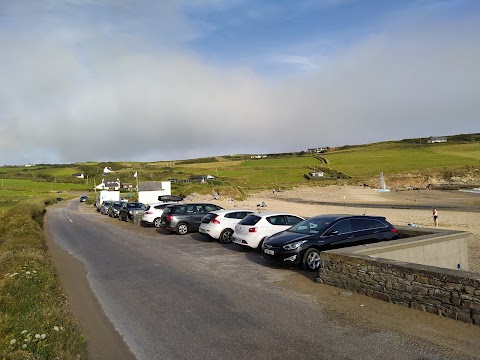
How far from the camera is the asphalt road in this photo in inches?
223

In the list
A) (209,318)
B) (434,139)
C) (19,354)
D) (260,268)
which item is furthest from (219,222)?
(434,139)

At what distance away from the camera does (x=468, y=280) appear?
6512 millimetres

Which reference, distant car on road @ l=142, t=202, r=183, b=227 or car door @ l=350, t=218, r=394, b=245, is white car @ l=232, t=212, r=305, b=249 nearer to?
car door @ l=350, t=218, r=394, b=245

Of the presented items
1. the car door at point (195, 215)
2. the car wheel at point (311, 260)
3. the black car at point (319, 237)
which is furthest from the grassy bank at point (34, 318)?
the car door at point (195, 215)

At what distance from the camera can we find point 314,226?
1196cm

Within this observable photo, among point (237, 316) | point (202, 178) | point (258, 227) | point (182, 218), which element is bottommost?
point (237, 316)

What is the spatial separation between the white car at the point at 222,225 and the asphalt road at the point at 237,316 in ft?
14.0

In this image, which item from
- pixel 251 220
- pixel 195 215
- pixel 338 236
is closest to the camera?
pixel 338 236

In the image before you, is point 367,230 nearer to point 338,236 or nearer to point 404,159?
point 338,236

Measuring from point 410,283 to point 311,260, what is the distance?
149 inches

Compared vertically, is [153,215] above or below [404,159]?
below

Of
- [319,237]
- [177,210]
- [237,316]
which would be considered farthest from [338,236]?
[177,210]

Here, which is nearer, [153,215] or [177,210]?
[177,210]

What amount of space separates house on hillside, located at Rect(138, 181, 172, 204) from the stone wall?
3879 cm
